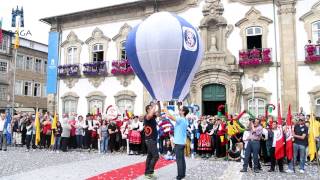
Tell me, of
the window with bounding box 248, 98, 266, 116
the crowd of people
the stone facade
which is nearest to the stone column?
the window with bounding box 248, 98, 266, 116

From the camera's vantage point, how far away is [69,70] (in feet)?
79.3

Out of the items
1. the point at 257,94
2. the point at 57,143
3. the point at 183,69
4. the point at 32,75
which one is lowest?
the point at 57,143

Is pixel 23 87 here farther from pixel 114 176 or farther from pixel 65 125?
pixel 114 176

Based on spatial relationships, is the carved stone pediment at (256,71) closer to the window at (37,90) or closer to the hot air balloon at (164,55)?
the hot air balloon at (164,55)

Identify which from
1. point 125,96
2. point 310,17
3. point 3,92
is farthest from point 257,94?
point 3,92

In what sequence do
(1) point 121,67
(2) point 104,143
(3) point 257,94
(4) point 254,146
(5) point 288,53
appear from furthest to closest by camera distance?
(1) point 121,67
(3) point 257,94
(5) point 288,53
(2) point 104,143
(4) point 254,146

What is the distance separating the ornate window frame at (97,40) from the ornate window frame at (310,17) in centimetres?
1139

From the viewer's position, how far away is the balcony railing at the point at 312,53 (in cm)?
1783

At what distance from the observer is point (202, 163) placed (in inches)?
468

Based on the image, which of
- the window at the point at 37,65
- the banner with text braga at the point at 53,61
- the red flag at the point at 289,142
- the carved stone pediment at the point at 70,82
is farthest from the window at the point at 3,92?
the red flag at the point at 289,142

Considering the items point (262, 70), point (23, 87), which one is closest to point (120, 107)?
point (262, 70)

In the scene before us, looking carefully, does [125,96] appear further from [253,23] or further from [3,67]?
[3,67]

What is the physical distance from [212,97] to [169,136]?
22.3 feet

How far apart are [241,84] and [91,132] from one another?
8.10 m
